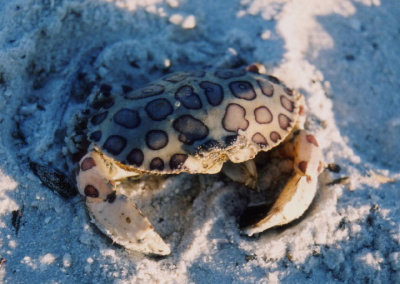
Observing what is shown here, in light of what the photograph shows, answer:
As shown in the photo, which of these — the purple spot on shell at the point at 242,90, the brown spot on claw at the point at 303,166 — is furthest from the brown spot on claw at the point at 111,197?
the brown spot on claw at the point at 303,166

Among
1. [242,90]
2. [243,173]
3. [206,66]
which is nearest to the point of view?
[242,90]

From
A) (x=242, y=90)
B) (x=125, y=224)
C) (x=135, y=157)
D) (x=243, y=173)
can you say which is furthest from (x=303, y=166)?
(x=125, y=224)

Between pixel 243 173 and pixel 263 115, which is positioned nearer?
pixel 263 115

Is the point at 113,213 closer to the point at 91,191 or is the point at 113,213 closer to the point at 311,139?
the point at 91,191

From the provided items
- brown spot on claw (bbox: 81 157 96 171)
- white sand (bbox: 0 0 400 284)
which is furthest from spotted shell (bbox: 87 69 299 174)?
white sand (bbox: 0 0 400 284)

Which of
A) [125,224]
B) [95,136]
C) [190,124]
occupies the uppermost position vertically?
[190,124]

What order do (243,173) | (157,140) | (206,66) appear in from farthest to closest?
(206,66), (243,173), (157,140)

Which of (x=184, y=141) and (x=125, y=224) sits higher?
(x=184, y=141)
